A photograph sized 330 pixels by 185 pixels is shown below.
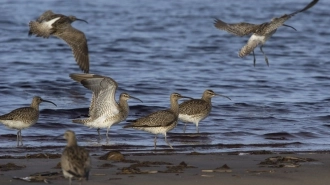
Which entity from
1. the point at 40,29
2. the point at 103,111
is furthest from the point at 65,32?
the point at 103,111

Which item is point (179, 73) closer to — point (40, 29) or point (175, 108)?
point (40, 29)

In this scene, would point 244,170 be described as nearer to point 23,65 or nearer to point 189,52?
point 23,65

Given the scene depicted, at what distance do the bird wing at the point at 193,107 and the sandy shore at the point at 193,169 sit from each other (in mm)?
2962

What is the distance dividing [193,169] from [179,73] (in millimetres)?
12189

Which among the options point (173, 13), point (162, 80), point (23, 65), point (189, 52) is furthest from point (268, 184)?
point (173, 13)

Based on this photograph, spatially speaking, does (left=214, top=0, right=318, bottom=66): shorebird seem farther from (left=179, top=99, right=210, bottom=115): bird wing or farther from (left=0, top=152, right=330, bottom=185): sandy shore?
A: (left=0, top=152, right=330, bottom=185): sandy shore

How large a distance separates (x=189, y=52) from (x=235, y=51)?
1.65m

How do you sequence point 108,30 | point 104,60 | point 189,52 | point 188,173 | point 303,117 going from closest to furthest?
point 188,173 → point 303,117 → point 104,60 → point 189,52 → point 108,30

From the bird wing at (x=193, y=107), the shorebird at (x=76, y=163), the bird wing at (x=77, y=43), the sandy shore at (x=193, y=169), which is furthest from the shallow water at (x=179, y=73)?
the shorebird at (x=76, y=163)

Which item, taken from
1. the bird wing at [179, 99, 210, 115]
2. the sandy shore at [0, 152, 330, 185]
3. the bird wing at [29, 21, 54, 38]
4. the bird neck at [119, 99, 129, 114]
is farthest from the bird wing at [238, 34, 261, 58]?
the sandy shore at [0, 152, 330, 185]

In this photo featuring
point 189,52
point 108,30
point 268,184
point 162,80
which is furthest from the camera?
point 108,30

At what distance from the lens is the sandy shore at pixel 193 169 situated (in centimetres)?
863

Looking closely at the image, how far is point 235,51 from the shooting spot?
26812 millimetres

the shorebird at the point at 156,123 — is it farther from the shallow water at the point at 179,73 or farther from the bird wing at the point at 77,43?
the bird wing at the point at 77,43
